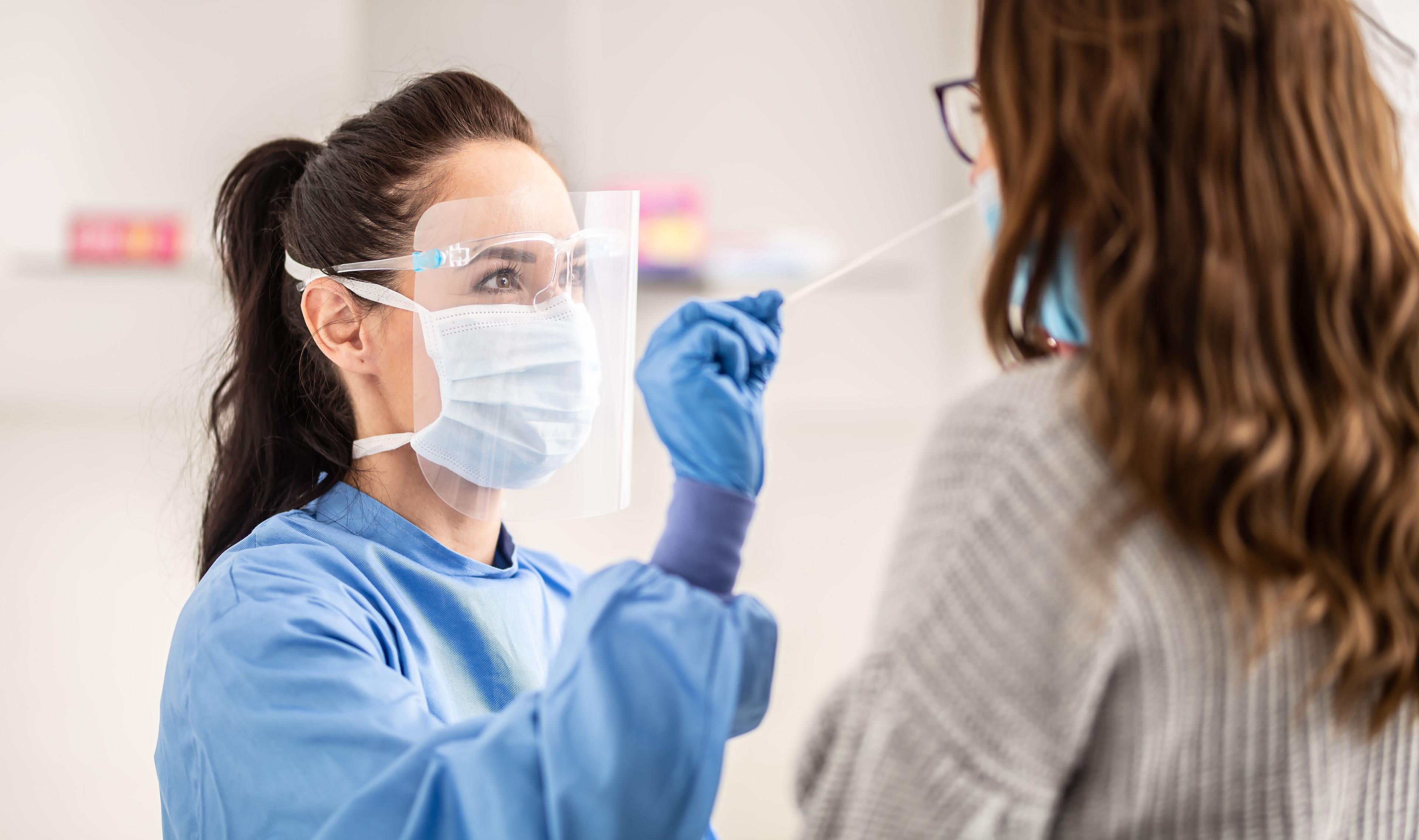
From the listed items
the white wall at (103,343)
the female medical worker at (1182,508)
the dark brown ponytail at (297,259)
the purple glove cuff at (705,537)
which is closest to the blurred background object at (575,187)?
the white wall at (103,343)

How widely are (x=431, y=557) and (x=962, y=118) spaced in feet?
2.45

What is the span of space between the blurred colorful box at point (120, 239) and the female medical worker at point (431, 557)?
3.36ft

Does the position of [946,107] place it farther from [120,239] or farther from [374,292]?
[120,239]

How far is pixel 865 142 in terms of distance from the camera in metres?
2.22

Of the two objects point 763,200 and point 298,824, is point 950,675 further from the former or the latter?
point 763,200

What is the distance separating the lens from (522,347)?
108 centimetres

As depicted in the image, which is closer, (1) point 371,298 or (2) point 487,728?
(2) point 487,728

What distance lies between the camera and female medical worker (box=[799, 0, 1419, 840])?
1.73 feet

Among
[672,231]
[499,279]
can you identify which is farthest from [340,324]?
[672,231]

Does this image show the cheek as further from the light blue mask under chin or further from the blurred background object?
the blurred background object

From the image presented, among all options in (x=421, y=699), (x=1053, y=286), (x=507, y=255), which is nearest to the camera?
(x=1053, y=286)

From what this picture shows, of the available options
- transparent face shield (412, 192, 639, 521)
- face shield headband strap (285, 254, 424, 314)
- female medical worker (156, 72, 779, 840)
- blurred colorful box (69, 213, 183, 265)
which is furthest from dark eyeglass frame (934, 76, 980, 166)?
blurred colorful box (69, 213, 183, 265)

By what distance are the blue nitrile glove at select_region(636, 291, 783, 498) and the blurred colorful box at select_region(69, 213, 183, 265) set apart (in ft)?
5.54

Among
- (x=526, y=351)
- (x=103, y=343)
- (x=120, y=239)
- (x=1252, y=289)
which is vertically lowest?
(x=103, y=343)
